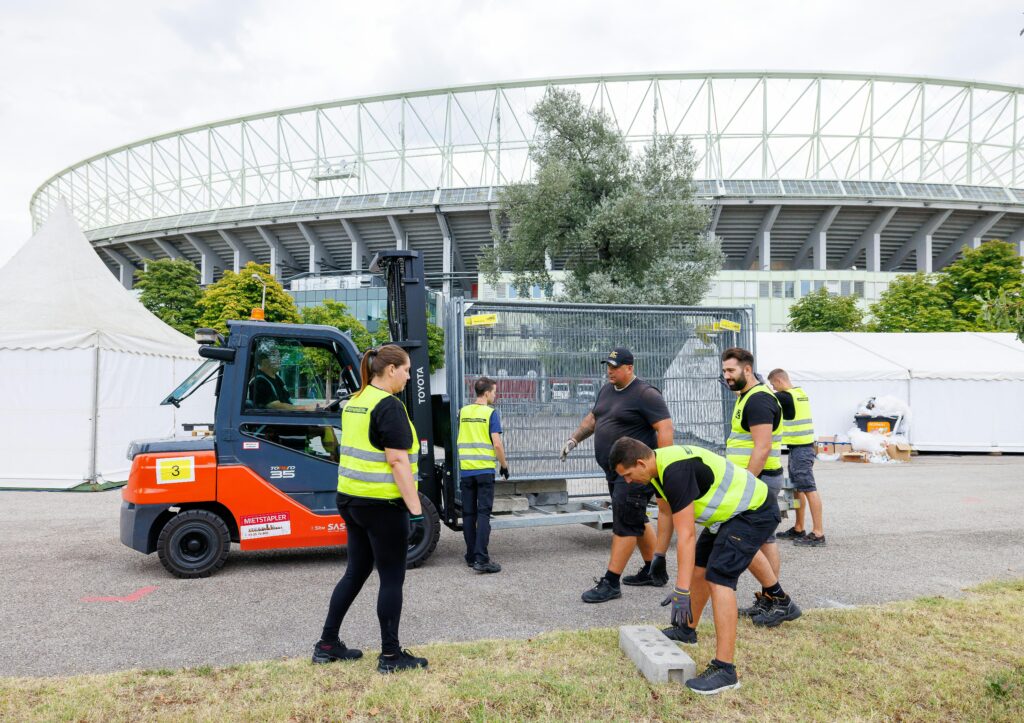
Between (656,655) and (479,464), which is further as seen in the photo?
(479,464)

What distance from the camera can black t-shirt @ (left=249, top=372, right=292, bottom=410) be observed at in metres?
6.17

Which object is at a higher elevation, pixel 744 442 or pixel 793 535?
Answer: pixel 744 442

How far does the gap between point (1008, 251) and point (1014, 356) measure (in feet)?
81.6

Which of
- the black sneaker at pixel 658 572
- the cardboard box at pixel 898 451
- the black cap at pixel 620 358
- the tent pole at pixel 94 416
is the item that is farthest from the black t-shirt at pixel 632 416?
the cardboard box at pixel 898 451

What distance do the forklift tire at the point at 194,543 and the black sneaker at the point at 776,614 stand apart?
4.40m

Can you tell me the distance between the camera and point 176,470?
593 centimetres

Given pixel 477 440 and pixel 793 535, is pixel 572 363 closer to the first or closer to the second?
pixel 477 440

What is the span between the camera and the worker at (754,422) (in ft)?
16.1

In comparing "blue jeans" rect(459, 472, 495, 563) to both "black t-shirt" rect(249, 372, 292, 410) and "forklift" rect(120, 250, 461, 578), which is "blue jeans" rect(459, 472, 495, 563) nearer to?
"forklift" rect(120, 250, 461, 578)

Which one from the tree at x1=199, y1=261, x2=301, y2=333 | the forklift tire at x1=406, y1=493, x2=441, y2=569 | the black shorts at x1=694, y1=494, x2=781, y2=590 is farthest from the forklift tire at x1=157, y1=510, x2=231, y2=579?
the tree at x1=199, y1=261, x2=301, y2=333

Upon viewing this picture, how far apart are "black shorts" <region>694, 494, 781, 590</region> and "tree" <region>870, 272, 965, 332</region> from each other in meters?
38.7

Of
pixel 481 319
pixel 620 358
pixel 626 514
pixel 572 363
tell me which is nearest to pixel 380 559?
pixel 626 514

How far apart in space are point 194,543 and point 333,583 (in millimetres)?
1299

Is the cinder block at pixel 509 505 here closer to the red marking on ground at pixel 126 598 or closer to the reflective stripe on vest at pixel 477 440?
the reflective stripe on vest at pixel 477 440
